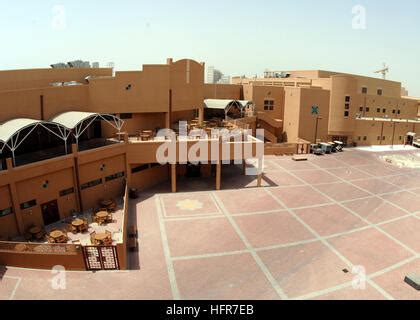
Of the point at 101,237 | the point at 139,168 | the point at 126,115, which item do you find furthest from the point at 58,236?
the point at 126,115

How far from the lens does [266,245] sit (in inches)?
739

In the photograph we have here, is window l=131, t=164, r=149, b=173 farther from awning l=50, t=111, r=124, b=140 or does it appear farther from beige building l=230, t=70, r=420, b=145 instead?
beige building l=230, t=70, r=420, b=145

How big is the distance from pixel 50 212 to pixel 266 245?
1439 cm

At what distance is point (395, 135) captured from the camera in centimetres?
4862

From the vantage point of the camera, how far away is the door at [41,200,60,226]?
21000 millimetres

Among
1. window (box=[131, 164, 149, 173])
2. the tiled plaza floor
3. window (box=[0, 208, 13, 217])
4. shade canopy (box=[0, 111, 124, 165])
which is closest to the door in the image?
window (box=[0, 208, 13, 217])

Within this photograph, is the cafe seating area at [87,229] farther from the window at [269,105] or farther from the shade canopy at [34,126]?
the window at [269,105]

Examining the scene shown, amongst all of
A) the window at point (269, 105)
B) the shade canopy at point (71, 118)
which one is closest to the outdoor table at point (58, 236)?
the shade canopy at point (71, 118)

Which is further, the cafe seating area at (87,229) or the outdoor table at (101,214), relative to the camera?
the outdoor table at (101,214)

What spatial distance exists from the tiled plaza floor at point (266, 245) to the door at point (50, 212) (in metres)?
5.11

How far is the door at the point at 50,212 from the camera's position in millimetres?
21000
